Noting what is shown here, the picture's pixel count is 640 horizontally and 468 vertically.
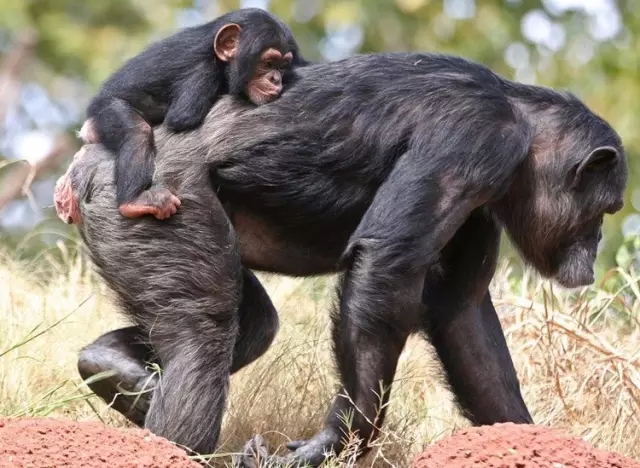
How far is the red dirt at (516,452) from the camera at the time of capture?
4.00 m

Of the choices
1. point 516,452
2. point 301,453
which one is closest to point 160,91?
point 301,453

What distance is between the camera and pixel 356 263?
4.90m

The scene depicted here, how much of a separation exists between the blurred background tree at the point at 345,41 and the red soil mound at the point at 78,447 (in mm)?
10740

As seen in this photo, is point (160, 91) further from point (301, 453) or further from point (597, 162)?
point (597, 162)

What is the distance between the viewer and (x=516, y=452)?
4.03m

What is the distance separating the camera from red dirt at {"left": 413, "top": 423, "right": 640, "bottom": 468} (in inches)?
157

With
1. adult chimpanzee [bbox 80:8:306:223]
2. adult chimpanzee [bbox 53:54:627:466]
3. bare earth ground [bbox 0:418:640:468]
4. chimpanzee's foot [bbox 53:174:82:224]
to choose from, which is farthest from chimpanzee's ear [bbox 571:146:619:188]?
chimpanzee's foot [bbox 53:174:82:224]

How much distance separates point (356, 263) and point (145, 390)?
3.44ft

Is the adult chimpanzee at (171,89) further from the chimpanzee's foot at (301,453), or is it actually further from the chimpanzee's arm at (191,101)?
the chimpanzee's foot at (301,453)

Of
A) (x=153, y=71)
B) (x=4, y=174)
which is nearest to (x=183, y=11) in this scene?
(x=4, y=174)

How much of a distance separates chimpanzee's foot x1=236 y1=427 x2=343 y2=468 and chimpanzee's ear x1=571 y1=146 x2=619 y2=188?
1655 mm

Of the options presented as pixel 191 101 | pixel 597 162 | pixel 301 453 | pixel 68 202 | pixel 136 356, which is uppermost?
pixel 191 101

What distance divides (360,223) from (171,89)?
41.2 inches

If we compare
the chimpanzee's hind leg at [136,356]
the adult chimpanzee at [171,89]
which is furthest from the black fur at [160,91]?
the chimpanzee's hind leg at [136,356]
